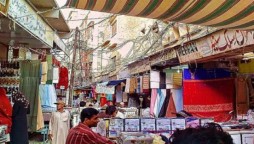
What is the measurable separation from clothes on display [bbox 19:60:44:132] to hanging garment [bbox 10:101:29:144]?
4.90ft

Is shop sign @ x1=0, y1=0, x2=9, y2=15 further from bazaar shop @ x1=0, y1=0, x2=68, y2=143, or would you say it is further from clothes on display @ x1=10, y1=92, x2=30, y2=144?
clothes on display @ x1=10, y1=92, x2=30, y2=144

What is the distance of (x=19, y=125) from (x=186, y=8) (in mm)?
4740

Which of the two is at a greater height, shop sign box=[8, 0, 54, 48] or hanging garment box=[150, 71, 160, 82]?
shop sign box=[8, 0, 54, 48]

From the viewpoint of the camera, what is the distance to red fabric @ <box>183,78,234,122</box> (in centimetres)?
753

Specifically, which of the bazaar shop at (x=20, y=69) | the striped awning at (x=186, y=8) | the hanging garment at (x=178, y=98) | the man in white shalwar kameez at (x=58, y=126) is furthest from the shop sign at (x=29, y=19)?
the hanging garment at (x=178, y=98)

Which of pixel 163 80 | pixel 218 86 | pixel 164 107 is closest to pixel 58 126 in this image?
pixel 164 107

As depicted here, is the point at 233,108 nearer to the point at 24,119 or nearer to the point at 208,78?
the point at 208,78

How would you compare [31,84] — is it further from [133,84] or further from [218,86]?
[133,84]

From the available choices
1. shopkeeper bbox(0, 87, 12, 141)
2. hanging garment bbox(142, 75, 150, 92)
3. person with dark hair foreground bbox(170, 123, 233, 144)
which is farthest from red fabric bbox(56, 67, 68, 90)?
person with dark hair foreground bbox(170, 123, 233, 144)

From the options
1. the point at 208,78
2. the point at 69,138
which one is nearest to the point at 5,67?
the point at 69,138

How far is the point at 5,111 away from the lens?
5938 millimetres

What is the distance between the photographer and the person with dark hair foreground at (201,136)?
1422 millimetres

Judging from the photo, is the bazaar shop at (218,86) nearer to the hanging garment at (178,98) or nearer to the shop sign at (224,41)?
the shop sign at (224,41)

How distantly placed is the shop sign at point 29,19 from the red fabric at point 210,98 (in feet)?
12.2
